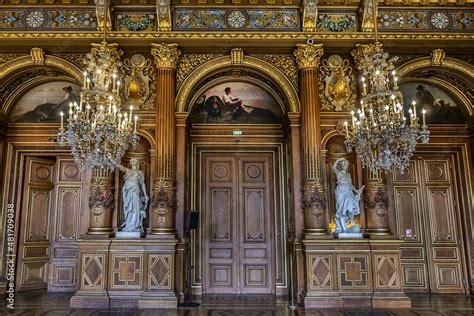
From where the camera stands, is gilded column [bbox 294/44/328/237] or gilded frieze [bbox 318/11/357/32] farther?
gilded frieze [bbox 318/11/357/32]

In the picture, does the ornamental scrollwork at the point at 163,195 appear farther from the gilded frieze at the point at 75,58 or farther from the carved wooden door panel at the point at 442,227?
the carved wooden door panel at the point at 442,227

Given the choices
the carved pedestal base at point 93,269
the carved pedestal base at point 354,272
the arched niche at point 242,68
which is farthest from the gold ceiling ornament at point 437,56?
the carved pedestal base at point 93,269

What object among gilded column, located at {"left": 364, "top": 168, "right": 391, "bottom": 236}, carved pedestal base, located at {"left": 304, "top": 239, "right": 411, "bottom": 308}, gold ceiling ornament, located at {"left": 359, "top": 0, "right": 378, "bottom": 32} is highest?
gold ceiling ornament, located at {"left": 359, "top": 0, "right": 378, "bottom": 32}

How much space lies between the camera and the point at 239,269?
8.82 meters

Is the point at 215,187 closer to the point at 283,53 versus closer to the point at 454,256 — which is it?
the point at 283,53

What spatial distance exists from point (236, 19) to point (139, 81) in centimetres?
242

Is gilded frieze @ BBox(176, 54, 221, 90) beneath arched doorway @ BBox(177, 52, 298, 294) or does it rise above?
above

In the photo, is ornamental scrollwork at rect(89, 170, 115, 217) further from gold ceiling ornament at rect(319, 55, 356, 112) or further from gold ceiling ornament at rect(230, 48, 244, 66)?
gold ceiling ornament at rect(319, 55, 356, 112)

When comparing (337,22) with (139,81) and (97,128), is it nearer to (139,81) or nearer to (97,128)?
(139,81)

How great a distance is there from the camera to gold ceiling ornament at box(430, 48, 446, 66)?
8148 mm

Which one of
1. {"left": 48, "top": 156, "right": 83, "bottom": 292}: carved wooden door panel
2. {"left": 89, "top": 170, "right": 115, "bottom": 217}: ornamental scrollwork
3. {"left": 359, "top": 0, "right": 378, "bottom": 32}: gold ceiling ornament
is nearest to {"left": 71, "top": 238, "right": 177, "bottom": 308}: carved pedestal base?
{"left": 89, "top": 170, "right": 115, "bottom": 217}: ornamental scrollwork

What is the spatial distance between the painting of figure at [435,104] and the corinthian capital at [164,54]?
5305 mm

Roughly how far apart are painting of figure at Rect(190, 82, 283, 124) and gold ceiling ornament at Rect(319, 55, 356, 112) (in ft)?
4.47

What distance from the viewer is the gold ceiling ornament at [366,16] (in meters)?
7.81
